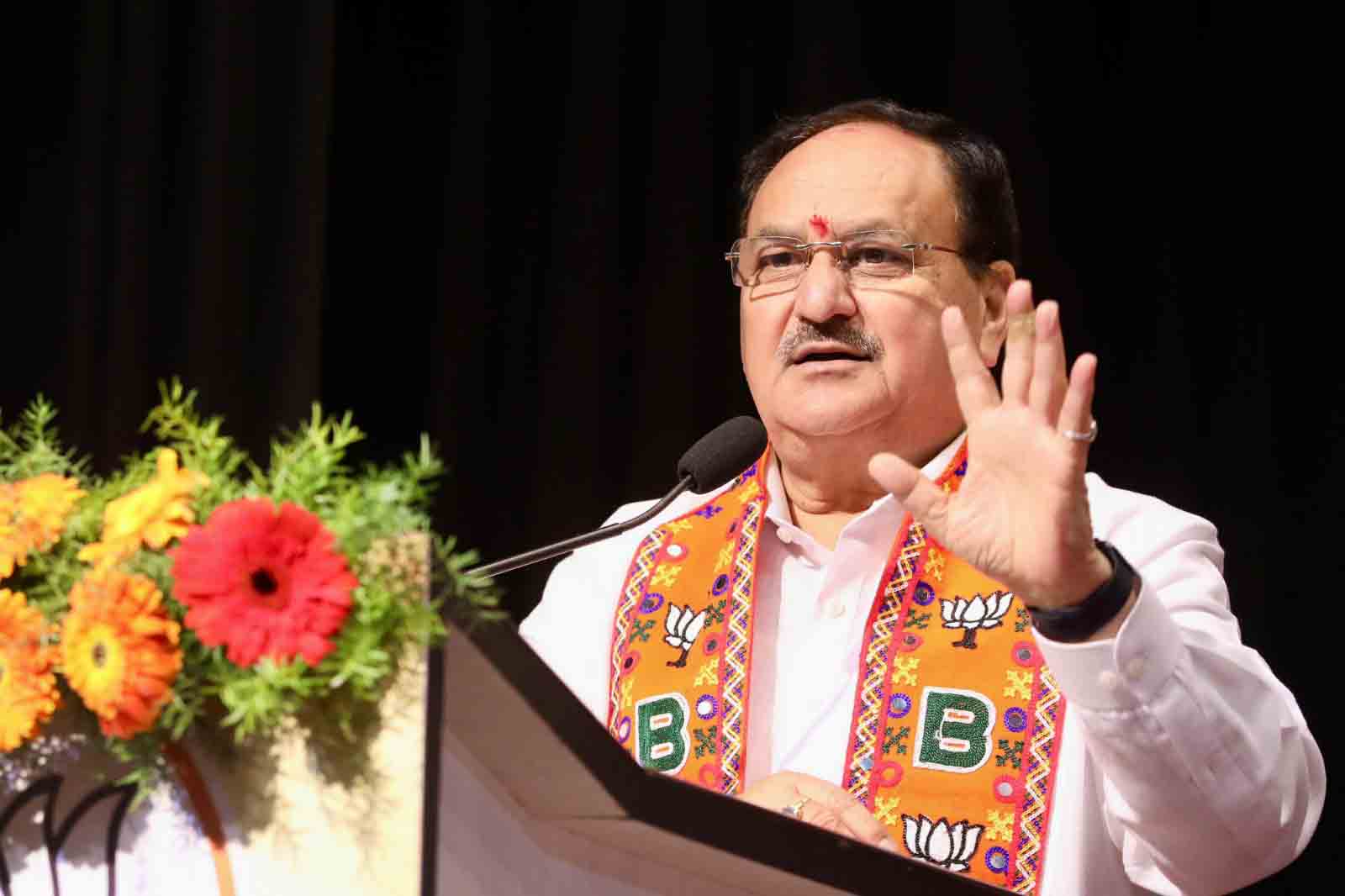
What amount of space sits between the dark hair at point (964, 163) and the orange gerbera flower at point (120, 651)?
5.17ft

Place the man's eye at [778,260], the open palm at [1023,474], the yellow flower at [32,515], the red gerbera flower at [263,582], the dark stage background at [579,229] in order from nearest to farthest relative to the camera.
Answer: the red gerbera flower at [263,582] → the yellow flower at [32,515] → the open palm at [1023,474] → the man's eye at [778,260] → the dark stage background at [579,229]

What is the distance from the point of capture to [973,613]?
6.93 ft

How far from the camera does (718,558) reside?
7.55ft

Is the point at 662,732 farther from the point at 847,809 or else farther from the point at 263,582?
the point at 263,582

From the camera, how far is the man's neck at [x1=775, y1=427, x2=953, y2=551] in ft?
7.39

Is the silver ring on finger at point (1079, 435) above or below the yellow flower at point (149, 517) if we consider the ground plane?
above

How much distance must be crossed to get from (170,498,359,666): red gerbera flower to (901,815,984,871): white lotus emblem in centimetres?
114

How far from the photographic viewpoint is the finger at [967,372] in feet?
5.01

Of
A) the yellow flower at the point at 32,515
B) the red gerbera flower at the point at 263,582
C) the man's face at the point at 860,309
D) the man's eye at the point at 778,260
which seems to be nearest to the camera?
the red gerbera flower at the point at 263,582

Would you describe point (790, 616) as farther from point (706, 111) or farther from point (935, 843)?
point (706, 111)

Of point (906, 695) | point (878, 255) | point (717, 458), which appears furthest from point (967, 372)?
point (878, 255)

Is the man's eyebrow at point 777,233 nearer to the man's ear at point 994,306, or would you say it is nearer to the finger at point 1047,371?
the man's ear at point 994,306

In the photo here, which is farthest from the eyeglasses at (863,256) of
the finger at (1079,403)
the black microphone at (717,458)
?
the finger at (1079,403)

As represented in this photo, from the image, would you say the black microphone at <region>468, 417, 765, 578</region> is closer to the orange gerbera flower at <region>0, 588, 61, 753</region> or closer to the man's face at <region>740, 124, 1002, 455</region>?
the man's face at <region>740, 124, 1002, 455</region>
